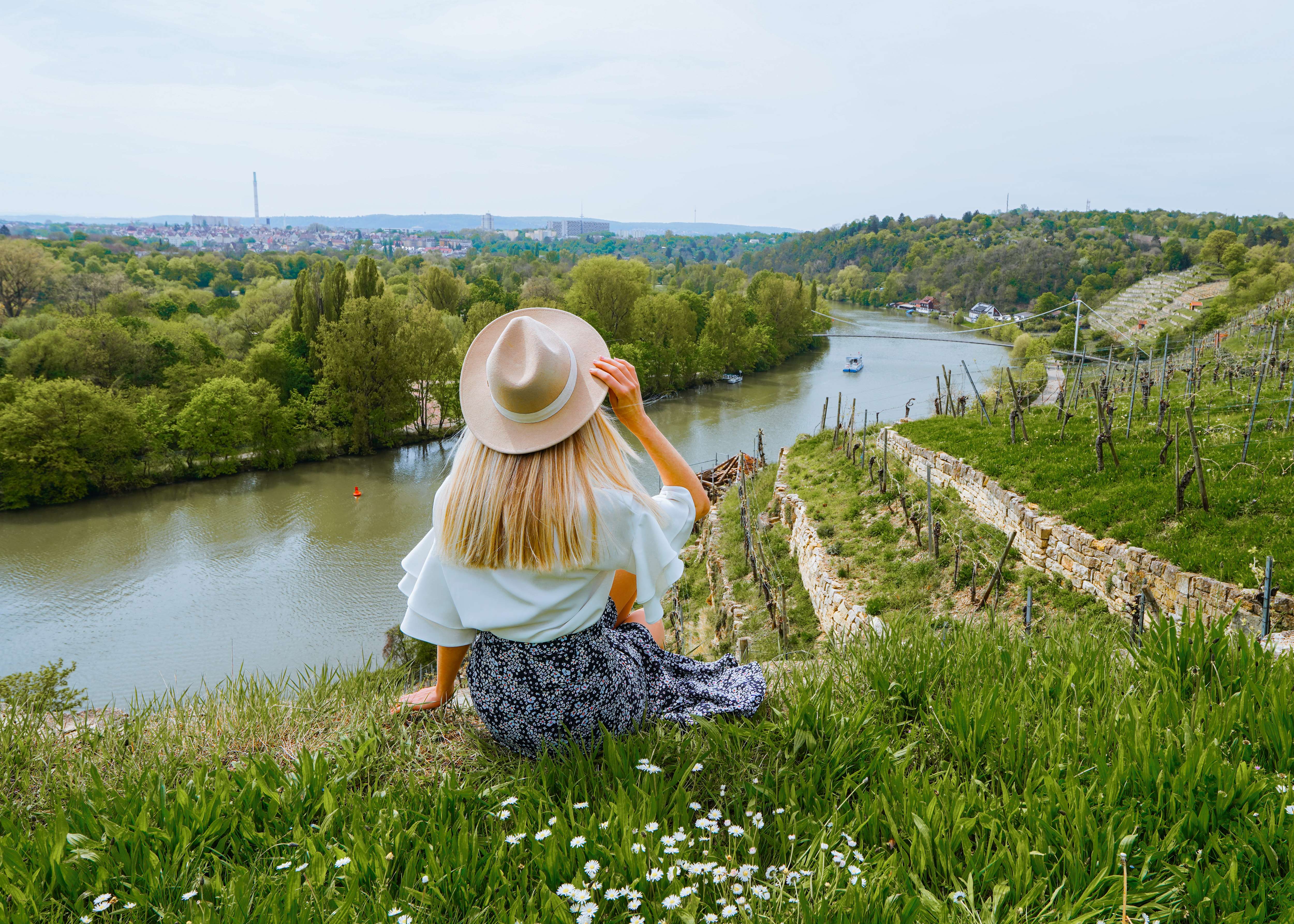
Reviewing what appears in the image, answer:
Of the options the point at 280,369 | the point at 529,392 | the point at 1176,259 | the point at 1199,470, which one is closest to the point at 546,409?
the point at 529,392

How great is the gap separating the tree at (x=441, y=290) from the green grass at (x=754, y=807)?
149 ft

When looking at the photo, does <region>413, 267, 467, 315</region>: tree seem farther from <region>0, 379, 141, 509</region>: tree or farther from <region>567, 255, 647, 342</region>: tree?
<region>0, 379, 141, 509</region>: tree

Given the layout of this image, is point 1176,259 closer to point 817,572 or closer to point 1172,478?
point 817,572

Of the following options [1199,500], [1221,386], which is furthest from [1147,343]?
[1199,500]

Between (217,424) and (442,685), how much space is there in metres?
24.3

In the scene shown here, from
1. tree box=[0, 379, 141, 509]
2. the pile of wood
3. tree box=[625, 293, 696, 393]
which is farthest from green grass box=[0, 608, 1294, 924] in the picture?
tree box=[625, 293, 696, 393]

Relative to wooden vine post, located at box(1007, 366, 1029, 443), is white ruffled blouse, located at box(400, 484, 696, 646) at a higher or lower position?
higher

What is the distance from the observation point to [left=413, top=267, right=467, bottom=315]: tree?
4591 centimetres

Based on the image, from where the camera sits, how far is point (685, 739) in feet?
7.33

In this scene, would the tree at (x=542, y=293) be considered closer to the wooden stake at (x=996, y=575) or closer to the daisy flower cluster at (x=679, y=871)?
the wooden stake at (x=996, y=575)

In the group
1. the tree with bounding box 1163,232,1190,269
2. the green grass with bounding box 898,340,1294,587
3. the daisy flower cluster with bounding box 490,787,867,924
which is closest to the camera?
the daisy flower cluster with bounding box 490,787,867,924

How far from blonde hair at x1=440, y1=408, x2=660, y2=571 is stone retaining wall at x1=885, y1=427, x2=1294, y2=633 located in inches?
118

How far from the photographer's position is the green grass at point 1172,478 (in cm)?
609

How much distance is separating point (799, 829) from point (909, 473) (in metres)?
10.9
